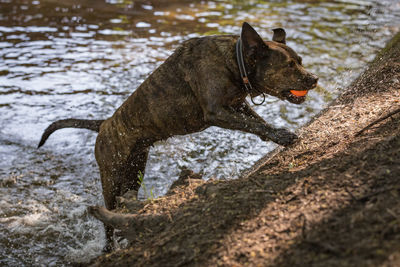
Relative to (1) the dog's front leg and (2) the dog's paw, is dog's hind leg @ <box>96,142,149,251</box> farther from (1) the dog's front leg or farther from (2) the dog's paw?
(2) the dog's paw

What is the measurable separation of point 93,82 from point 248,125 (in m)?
4.60

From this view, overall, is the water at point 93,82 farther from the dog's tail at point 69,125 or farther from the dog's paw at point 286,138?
the dog's paw at point 286,138

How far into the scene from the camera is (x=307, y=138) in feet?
12.6

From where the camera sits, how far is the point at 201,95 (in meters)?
3.64

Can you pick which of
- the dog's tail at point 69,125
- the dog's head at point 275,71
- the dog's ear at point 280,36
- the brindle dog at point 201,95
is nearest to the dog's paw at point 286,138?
the brindle dog at point 201,95

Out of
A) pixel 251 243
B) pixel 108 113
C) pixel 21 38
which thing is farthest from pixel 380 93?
pixel 21 38

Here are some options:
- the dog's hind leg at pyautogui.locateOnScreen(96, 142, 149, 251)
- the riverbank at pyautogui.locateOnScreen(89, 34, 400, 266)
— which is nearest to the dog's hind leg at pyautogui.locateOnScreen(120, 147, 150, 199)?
the dog's hind leg at pyautogui.locateOnScreen(96, 142, 149, 251)

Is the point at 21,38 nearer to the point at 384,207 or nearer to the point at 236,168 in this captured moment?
the point at 236,168

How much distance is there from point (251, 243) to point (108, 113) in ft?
15.4

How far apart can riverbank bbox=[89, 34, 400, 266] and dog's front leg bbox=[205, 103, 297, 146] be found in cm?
19

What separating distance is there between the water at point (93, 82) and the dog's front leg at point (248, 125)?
1.78m

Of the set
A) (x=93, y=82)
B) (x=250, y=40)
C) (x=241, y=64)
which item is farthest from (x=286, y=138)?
(x=93, y=82)

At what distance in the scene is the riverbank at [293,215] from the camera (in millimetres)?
1917

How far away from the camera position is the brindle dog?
355 centimetres
